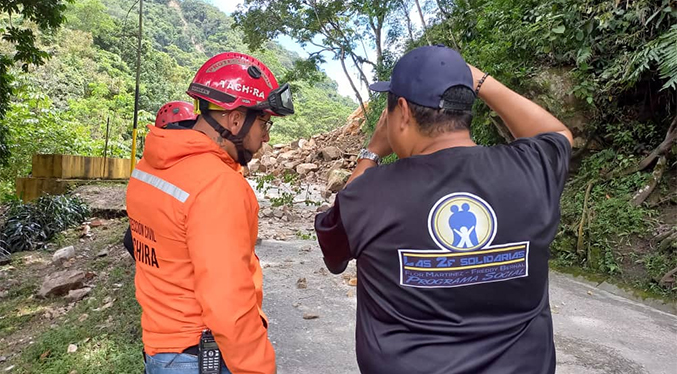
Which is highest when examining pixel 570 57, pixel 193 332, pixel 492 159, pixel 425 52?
pixel 570 57

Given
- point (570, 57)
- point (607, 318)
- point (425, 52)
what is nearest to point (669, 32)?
point (570, 57)

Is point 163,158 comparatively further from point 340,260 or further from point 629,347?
point 629,347

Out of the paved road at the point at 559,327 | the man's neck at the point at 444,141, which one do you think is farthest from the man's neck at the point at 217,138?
the paved road at the point at 559,327

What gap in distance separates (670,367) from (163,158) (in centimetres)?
403

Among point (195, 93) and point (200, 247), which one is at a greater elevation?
point (195, 93)

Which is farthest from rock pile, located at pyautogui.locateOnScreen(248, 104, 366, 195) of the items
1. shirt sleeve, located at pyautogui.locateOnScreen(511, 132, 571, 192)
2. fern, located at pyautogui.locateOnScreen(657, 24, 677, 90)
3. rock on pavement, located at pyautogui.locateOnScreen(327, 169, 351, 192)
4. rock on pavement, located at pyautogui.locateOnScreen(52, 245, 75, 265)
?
shirt sleeve, located at pyautogui.locateOnScreen(511, 132, 571, 192)

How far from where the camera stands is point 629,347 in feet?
13.0

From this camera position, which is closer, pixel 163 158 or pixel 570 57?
pixel 163 158

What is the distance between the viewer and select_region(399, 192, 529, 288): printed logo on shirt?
1088 millimetres

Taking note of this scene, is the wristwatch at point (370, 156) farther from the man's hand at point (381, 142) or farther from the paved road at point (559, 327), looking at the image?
the paved road at point (559, 327)

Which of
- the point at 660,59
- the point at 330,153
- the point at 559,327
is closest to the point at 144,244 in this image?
the point at 559,327

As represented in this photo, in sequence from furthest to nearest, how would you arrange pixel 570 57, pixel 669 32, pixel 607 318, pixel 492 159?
pixel 570 57, pixel 669 32, pixel 607 318, pixel 492 159

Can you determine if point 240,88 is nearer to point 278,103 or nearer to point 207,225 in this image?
point 278,103

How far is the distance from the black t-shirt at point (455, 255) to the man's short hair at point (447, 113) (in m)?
0.09
